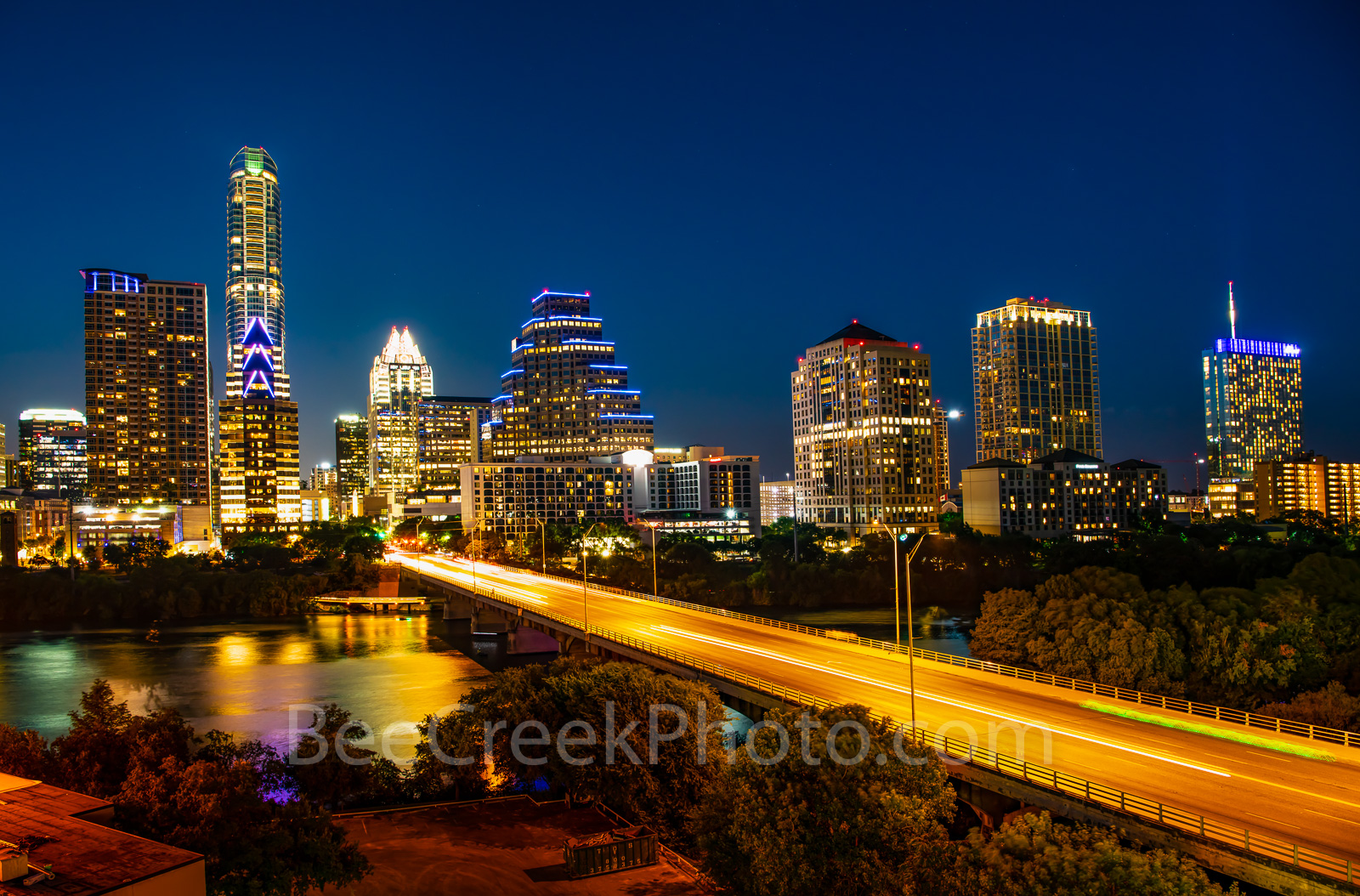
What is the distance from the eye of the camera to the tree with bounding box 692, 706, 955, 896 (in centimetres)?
2180

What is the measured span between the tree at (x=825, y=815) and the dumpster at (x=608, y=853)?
4796mm

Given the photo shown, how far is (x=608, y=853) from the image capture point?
95.5 feet

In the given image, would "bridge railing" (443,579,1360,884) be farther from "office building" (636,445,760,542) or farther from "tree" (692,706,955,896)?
"office building" (636,445,760,542)

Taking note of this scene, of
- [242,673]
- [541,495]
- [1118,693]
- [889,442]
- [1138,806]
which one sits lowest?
[242,673]

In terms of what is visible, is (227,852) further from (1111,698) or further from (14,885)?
(1111,698)

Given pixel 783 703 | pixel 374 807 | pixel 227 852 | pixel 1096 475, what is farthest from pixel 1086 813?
pixel 1096 475

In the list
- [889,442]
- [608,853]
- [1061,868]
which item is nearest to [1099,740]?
[1061,868]

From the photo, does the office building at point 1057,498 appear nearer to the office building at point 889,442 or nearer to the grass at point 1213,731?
the office building at point 889,442

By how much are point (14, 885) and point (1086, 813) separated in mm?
22045

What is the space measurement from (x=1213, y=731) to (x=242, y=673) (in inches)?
2496

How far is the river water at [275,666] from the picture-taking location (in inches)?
2190

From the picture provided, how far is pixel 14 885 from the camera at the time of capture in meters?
17.7

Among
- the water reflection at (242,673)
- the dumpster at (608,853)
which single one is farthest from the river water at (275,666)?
the dumpster at (608,853)

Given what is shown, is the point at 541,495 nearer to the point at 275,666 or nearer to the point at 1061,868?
the point at 275,666
